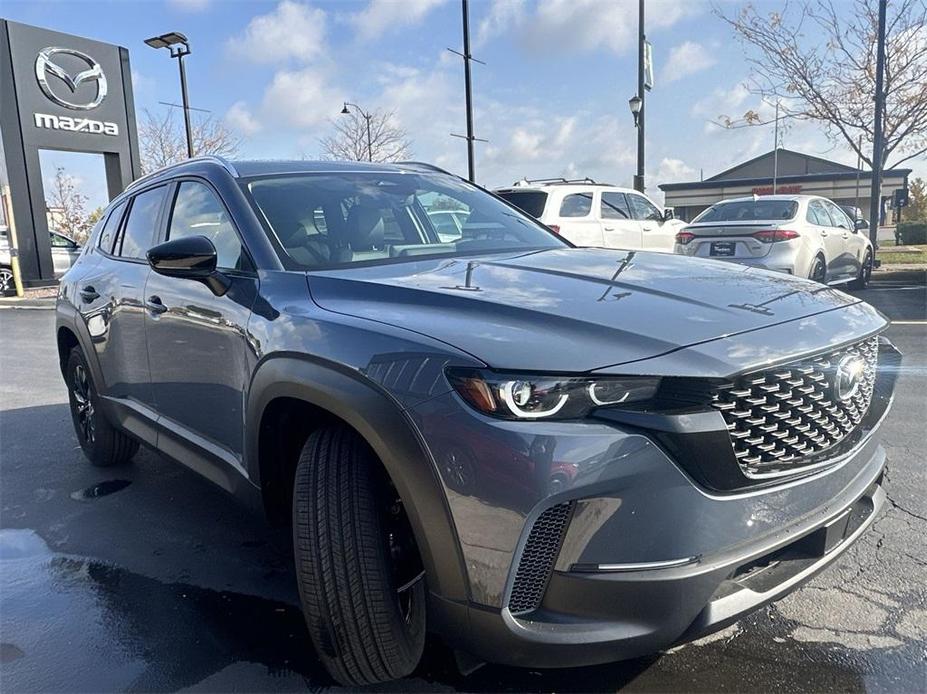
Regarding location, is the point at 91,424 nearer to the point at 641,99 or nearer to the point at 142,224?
the point at 142,224

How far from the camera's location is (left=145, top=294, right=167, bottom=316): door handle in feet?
10.4

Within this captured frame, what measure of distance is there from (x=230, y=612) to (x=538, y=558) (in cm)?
158

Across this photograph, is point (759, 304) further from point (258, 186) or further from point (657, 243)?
point (657, 243)

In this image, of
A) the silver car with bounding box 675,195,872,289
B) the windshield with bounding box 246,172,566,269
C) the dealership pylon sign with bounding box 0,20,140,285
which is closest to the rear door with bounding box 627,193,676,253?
the silver car with bounding box 675,195,872,289

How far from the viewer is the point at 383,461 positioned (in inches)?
74.8

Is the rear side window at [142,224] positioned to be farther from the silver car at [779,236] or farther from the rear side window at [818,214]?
the rear side window at [818,214]

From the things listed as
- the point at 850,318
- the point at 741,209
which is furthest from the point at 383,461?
the point at 741,209

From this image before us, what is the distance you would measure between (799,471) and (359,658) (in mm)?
1322

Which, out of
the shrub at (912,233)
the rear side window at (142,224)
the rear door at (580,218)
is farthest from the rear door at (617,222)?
the shrub at (912,233)

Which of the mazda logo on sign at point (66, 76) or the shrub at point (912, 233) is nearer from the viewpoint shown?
the mazda logo on sign at point (66, 76)

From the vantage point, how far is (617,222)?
10414 millimetres

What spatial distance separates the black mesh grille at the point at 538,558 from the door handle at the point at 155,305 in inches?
84.9

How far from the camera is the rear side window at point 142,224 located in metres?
3.68

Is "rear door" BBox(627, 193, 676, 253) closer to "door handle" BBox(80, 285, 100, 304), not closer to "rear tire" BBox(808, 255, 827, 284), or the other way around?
"rear tire" BBox(808, 255, 827, 284)
